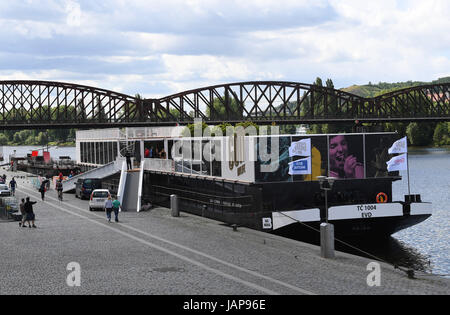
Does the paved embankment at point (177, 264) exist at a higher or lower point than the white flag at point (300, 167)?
lower

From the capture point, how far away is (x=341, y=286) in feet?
70.7

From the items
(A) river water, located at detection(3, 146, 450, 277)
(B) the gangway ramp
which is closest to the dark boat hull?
(A) river water, located at detection(3, 146, 450, 277)

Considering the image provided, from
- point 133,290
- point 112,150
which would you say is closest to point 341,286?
point 133,290

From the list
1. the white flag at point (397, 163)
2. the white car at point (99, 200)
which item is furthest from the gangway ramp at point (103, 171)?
the white flag at point (397, 163)

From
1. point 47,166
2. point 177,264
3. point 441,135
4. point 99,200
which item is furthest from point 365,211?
point 441,135

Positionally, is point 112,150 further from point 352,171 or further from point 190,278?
point 190,278

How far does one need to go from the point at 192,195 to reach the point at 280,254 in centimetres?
2046

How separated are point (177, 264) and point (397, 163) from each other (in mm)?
16979

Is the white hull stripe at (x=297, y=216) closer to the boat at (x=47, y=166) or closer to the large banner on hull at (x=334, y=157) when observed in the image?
the large banner on hull at (x=334, y=157)

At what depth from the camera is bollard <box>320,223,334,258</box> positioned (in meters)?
26.6

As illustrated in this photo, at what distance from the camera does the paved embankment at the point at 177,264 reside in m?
21.3

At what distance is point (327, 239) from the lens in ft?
87.7

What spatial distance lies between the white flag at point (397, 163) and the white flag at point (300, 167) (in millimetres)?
4533

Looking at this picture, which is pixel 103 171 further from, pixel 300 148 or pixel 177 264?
pixel 177 264
